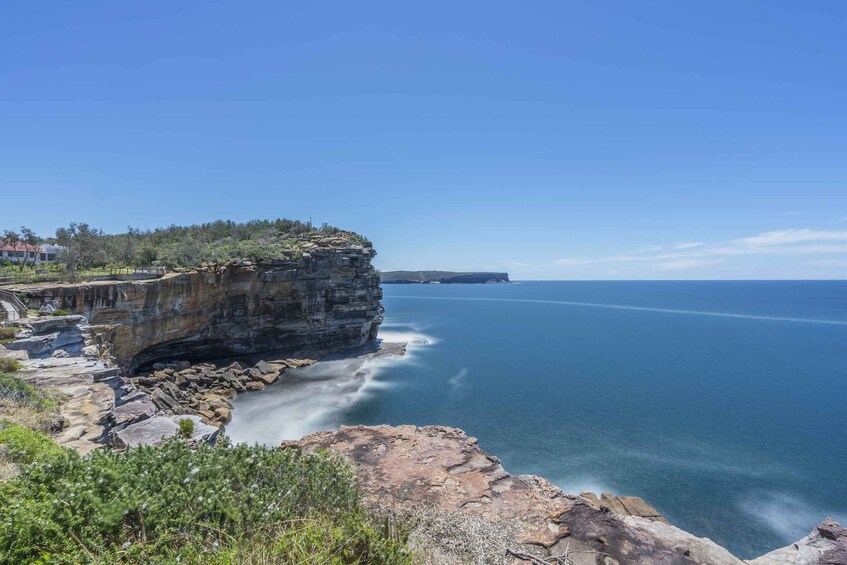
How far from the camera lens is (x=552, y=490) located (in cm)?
1003

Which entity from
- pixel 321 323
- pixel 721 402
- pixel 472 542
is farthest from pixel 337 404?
pixel 721 402

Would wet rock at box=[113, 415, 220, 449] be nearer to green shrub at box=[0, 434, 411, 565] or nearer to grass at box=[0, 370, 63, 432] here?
grass at box=[0, 370, 63, 432]

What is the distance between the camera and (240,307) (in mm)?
→ 38500

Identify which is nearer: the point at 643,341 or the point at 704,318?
the point at 643,341

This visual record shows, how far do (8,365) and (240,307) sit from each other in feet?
88.4

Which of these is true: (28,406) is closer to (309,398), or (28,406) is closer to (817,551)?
(817,551)

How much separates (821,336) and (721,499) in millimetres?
60682

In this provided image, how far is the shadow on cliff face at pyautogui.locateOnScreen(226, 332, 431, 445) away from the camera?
23.7 meters

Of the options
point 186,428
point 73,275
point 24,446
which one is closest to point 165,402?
point 73,275

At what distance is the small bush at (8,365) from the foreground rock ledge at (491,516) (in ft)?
32.3

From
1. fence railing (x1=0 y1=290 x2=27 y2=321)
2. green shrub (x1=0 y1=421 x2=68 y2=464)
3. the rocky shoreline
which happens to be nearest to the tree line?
fence railing (x1=0 y1=290 x2=27 y2=321)

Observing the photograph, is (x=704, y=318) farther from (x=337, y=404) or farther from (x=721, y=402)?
(x=337, y=404)

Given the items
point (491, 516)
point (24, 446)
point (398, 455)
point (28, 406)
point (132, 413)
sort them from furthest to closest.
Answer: point (398, 455) < point (132, 413) < point (28, 406) < point (491, 516) < point (24, 446)

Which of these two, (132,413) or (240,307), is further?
(240,307)
